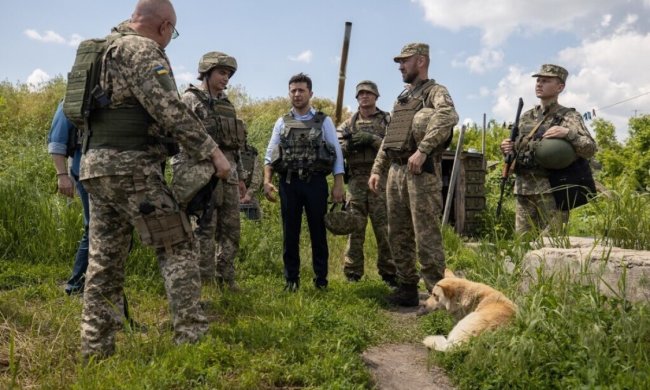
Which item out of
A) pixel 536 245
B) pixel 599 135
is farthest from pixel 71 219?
pixel 599 135

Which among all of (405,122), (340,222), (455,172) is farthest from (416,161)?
(455,172)

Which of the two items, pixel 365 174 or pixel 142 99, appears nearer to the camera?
pixel 142 99

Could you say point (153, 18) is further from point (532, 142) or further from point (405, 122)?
point (532, 142)

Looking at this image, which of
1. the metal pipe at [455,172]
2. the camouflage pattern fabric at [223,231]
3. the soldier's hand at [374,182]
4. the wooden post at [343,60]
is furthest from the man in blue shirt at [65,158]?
the wooden post at [343,60]

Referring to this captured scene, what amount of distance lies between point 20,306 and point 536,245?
4.75 metres

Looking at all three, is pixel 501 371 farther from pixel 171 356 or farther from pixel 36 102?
pixel 36 102

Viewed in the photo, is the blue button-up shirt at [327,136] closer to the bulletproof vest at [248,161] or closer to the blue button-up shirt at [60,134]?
the bulletproof vest at [248,161]

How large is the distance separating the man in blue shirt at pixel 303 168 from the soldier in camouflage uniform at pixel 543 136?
2110mm

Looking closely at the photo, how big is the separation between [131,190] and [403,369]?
7.29 feet

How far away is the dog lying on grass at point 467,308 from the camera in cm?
370

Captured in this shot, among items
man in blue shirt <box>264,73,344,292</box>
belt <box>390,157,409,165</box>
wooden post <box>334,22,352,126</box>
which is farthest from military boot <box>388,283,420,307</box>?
wooden post <box>334,22,352,126</box>

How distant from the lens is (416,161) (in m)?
4.77

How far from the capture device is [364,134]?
634cm

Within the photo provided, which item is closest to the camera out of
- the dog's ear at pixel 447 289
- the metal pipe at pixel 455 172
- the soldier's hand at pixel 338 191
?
the dog's ear at pixel 447 289
